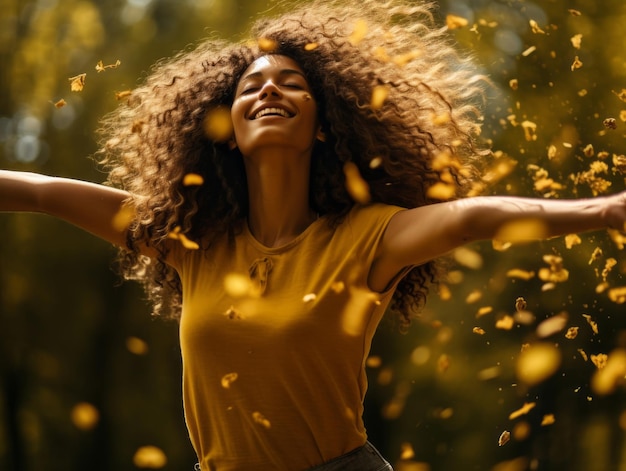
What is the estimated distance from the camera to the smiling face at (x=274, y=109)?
3062 millimetres

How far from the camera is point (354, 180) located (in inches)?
125

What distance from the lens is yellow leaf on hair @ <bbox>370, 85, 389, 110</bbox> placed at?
338 cm

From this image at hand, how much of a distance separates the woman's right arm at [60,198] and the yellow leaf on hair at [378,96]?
90 cm

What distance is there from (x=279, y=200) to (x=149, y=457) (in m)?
6.27

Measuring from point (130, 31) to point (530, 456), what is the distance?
15.5 feet

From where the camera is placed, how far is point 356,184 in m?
3.16

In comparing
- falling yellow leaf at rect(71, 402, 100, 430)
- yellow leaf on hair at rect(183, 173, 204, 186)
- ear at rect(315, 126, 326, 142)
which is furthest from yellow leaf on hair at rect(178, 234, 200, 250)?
falling yellow leaf at rect(71, 402, 100, 430)

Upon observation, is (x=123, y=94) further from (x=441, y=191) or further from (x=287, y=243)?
(x=441, y=191)

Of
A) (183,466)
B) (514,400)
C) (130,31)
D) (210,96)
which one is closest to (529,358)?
(514,400)

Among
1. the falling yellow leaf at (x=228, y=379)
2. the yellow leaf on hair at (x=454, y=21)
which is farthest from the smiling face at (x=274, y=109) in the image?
the falling yellow leaf at (x=228, y=379)

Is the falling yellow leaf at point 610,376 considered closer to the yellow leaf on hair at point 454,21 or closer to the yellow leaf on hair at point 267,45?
the yellow leaf on hair at point 454,21

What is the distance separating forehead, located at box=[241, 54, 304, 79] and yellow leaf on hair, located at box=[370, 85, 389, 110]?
0.25 m

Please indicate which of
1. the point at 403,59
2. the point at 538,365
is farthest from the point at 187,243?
the point at 538,365

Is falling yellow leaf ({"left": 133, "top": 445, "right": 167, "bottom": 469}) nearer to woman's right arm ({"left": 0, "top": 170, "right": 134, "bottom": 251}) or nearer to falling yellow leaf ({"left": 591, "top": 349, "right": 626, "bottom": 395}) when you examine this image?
falling yellow leaf ({"left": 591, "top": 349, "right": 626, "bottom": 395})
